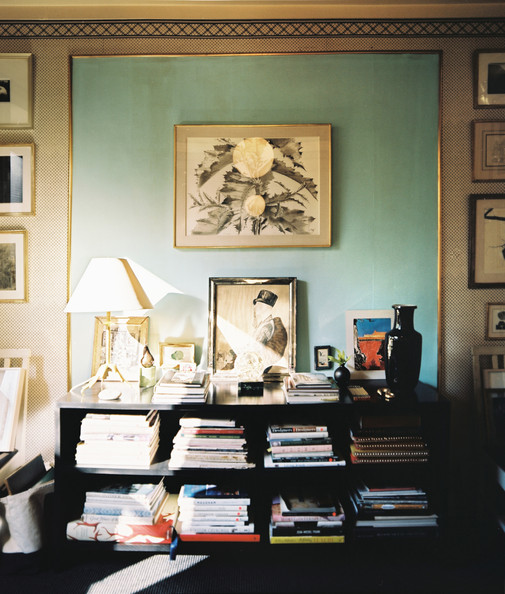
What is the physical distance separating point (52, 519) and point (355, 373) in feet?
5.23

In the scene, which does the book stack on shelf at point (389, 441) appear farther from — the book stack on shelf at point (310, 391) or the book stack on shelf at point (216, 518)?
the book stack on shelf at point (216, 518)

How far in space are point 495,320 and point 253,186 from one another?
1.44 metres

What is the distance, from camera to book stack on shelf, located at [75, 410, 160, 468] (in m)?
1.84

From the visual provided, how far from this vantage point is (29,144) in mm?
2139

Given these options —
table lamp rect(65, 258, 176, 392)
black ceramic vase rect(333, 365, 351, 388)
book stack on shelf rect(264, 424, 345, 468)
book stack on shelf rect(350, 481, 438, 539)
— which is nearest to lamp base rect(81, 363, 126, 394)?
table lamp rect(65, 258, 176, 392)

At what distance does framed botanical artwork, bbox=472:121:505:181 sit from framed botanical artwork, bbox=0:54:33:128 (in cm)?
230

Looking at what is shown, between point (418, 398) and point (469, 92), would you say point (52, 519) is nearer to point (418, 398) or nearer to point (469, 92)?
point (418, 398)

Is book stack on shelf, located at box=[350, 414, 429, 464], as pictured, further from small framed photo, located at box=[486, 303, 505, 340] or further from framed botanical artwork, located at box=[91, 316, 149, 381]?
framed botanical artwork, located at box=[91, 316, 149, 381]

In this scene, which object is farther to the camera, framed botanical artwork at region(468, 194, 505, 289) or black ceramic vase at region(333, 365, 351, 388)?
framed botanical artwork at region(468, 194, 505, 289)

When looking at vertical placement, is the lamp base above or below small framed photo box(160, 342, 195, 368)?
below

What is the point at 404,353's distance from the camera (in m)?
1.89

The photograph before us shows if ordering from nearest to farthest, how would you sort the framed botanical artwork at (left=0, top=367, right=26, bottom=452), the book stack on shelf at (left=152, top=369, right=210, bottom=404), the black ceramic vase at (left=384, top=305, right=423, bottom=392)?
1. the book stack on shelf at (left=152, top=369, right=210, bottom=404)
2. the black ceramic vase at (left=384, top=305, right=423, bottom=392)
3. the framed botanical artwork at (left=0, top=367, right=26, bottom=452)

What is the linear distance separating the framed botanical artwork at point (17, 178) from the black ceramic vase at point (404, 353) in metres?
1.93

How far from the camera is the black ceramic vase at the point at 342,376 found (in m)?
1.95
